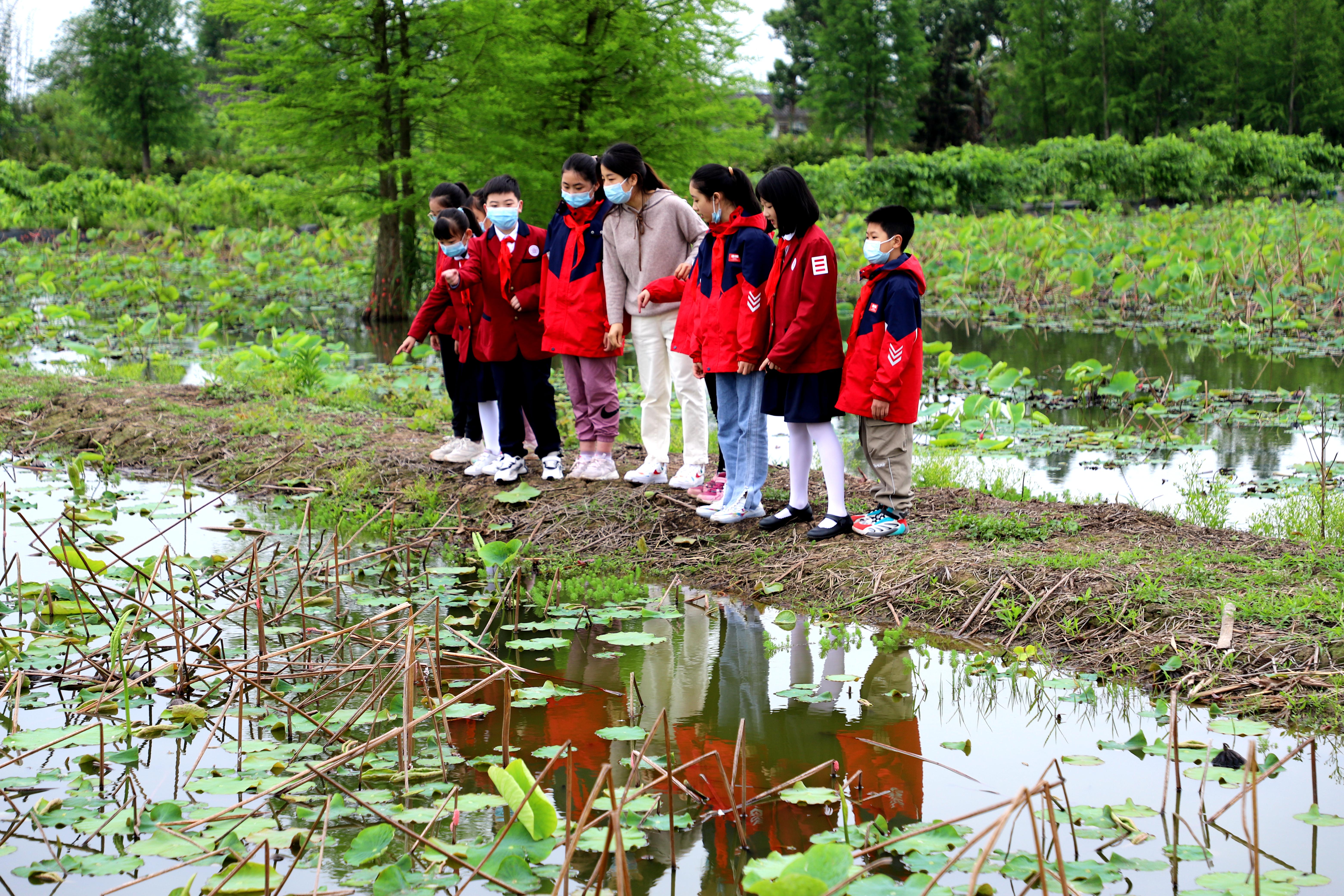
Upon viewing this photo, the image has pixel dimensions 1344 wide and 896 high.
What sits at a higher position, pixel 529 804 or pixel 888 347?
pixel 888 347

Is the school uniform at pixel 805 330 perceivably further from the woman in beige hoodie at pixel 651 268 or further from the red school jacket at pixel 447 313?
the red school jacket at pixel 447 313

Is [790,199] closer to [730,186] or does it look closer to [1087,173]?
[730,186]

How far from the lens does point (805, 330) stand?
4.65m

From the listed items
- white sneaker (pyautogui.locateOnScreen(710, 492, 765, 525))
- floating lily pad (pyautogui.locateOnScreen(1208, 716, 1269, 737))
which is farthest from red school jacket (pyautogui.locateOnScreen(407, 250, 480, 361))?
floating lily pad (pyautogui.locateOnScreen(1208, 716, 1269, 737))

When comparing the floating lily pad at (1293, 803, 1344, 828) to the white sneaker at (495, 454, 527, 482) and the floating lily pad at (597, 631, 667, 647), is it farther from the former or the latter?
the white sneaker at (495, 454, 527, 482)

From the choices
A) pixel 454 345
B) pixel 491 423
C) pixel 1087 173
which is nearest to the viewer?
pixel 491 423

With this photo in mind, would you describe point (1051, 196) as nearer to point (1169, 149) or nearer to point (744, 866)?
point (1169, 149)

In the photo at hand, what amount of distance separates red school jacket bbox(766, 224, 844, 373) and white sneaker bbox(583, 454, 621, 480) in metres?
1.29

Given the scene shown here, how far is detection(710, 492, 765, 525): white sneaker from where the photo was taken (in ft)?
16.9

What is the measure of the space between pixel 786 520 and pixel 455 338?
6.66ft

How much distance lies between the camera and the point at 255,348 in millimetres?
9297

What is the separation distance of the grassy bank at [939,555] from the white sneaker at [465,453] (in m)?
0.08

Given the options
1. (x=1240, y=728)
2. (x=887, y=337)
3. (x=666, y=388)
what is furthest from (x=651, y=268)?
(x=1240, y=728)

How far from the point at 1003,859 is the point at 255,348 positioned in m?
8.07
